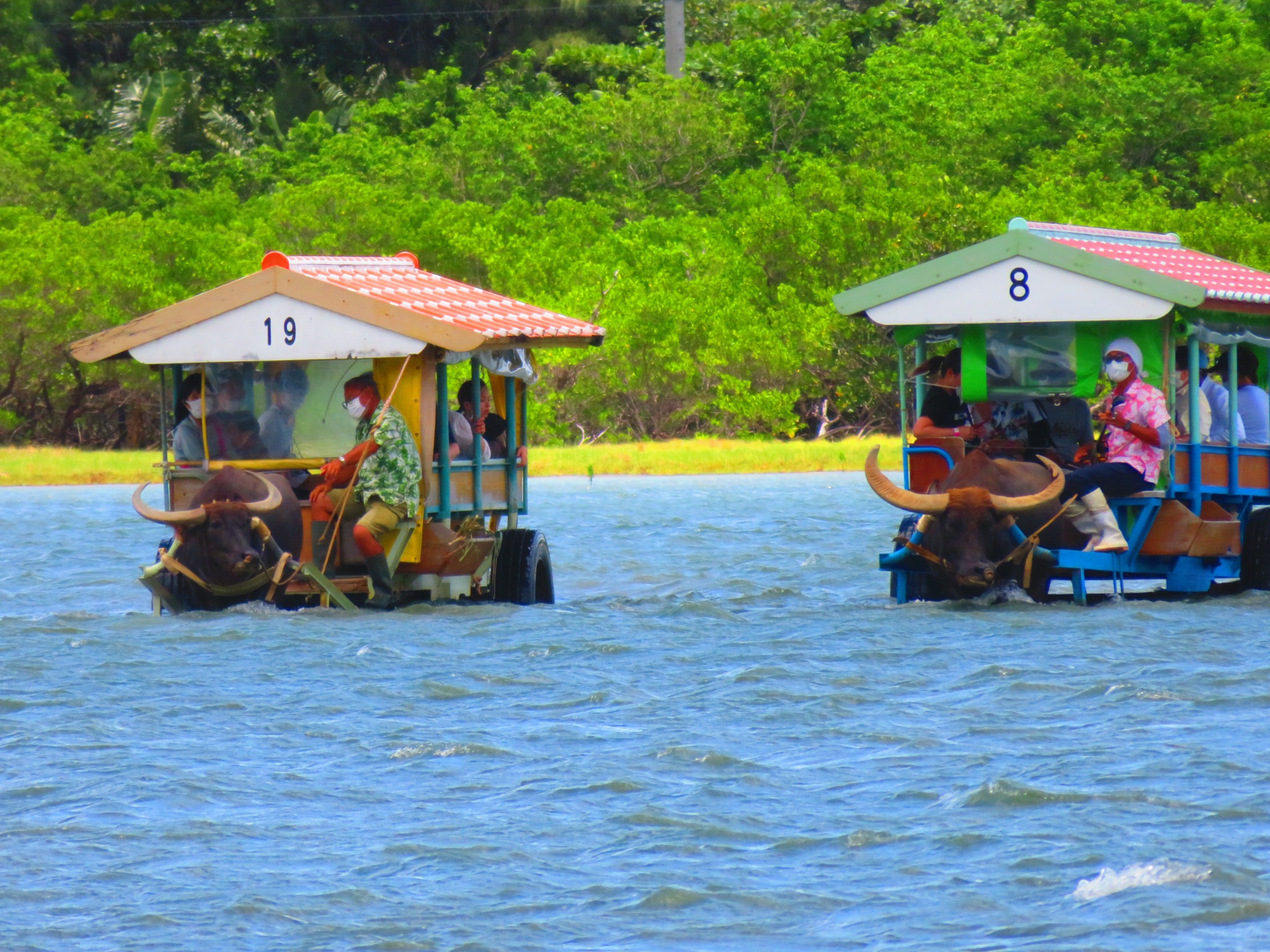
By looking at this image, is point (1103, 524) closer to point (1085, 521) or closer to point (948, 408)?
point (1085, 521)

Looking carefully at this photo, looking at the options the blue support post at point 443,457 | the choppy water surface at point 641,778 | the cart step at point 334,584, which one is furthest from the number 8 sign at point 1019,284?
the cart step at point 334,584

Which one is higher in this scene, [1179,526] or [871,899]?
[1179,526]

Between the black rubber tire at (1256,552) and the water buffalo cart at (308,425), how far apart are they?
4577mm

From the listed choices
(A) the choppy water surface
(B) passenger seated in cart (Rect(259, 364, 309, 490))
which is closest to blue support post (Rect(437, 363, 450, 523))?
(A) the choppy water surface

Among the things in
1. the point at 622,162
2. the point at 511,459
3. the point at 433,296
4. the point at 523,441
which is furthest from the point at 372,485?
the point at 622,162

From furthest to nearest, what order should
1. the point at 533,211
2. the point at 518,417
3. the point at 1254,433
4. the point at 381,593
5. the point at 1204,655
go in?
Answer: the point at 533,211 → the point at 518,417 → the point at 1254,433 → the point at 381,593 → the point at 1204,655

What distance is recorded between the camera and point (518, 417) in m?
14.9

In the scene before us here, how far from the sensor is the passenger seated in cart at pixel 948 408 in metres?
13.6

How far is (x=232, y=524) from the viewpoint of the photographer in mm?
12375

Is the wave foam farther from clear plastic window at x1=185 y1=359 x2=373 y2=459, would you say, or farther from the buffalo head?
clear plastic window at x1=185 y1=359 x2=373 y2=459

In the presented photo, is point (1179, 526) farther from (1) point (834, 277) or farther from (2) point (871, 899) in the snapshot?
Answer: (1) point (834, 277)

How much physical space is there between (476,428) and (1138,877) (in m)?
7.49

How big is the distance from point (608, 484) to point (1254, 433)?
62.8ft

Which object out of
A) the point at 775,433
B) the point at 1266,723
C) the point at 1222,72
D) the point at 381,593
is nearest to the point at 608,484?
the point at 775,433
